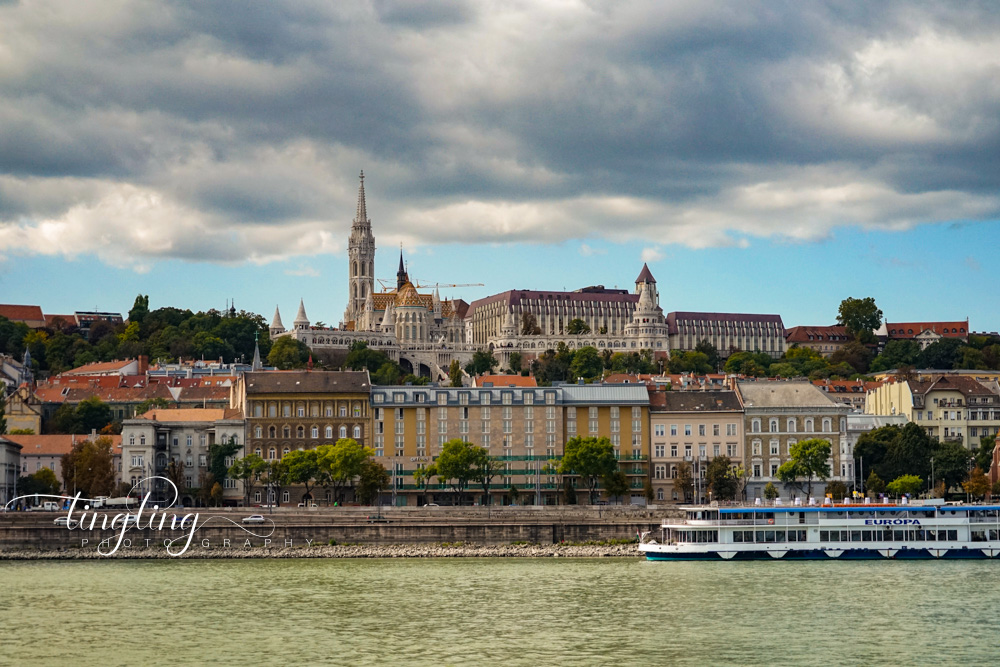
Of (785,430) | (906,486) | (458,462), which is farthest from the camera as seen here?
(785,430)

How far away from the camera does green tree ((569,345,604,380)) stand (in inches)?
7042

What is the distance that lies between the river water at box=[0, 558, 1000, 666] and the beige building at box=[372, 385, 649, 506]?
28.8 m

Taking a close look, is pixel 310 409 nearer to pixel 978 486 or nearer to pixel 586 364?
pixel 978 486

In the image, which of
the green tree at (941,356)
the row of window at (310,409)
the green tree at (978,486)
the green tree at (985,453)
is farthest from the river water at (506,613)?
the green tree at (941,356)

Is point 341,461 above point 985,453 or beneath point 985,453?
above

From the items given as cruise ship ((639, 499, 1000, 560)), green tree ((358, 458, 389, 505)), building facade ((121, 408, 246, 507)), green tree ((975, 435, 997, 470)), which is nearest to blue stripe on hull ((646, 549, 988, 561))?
cruise ship ((639, 499, 1000, 560))

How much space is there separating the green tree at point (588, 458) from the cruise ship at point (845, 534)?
2088 cm

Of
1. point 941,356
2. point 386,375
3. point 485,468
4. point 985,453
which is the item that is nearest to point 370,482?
point 485,468

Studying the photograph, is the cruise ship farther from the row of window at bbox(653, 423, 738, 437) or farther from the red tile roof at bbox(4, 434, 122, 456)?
the red tile roof at bbox(4, 434, 122, 456)

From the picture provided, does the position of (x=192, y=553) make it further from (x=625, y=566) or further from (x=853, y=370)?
(x=853, y=370)

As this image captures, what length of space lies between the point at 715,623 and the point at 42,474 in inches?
2409

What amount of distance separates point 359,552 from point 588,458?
73.1 ft

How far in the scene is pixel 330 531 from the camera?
73.2 meters

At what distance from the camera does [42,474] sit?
318 feet
